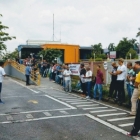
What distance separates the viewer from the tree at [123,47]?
224ft

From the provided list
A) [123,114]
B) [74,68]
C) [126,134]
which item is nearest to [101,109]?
[123,114]

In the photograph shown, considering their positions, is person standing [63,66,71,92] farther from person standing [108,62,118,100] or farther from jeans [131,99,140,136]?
jeans [131,99,140,136]

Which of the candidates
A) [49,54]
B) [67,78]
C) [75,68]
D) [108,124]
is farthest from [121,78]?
[49,54]

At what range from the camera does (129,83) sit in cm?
1155

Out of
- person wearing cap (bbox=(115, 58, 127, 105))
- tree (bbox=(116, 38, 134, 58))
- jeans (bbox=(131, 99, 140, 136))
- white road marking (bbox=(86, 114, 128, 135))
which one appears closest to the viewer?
jeans (bbox=(131, 99, 140, 136))

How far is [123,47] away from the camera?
69.4 metres

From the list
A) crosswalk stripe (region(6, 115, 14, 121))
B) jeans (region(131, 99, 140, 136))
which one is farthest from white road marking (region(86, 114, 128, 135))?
crosswalk stripe (region(6, 115, 14, 121))

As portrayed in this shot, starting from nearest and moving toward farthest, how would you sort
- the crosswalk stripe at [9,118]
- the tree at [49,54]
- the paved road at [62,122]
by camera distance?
the paved road at [62,122], the crosswalk stripe at [9,118], the tree at [49,54]

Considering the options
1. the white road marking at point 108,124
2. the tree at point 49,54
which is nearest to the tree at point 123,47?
the tree at point 49,54

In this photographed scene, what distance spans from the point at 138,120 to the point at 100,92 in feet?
22.7

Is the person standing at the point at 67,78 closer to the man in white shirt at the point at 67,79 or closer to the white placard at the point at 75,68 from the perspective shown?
the man in white shirt at the point at 67,79

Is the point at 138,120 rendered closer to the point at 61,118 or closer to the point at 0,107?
the point at 61,118

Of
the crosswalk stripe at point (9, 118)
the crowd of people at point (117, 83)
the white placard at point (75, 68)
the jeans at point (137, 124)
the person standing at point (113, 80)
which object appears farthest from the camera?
the white placard at point (75, 68)

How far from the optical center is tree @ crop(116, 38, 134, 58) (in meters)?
68.4
